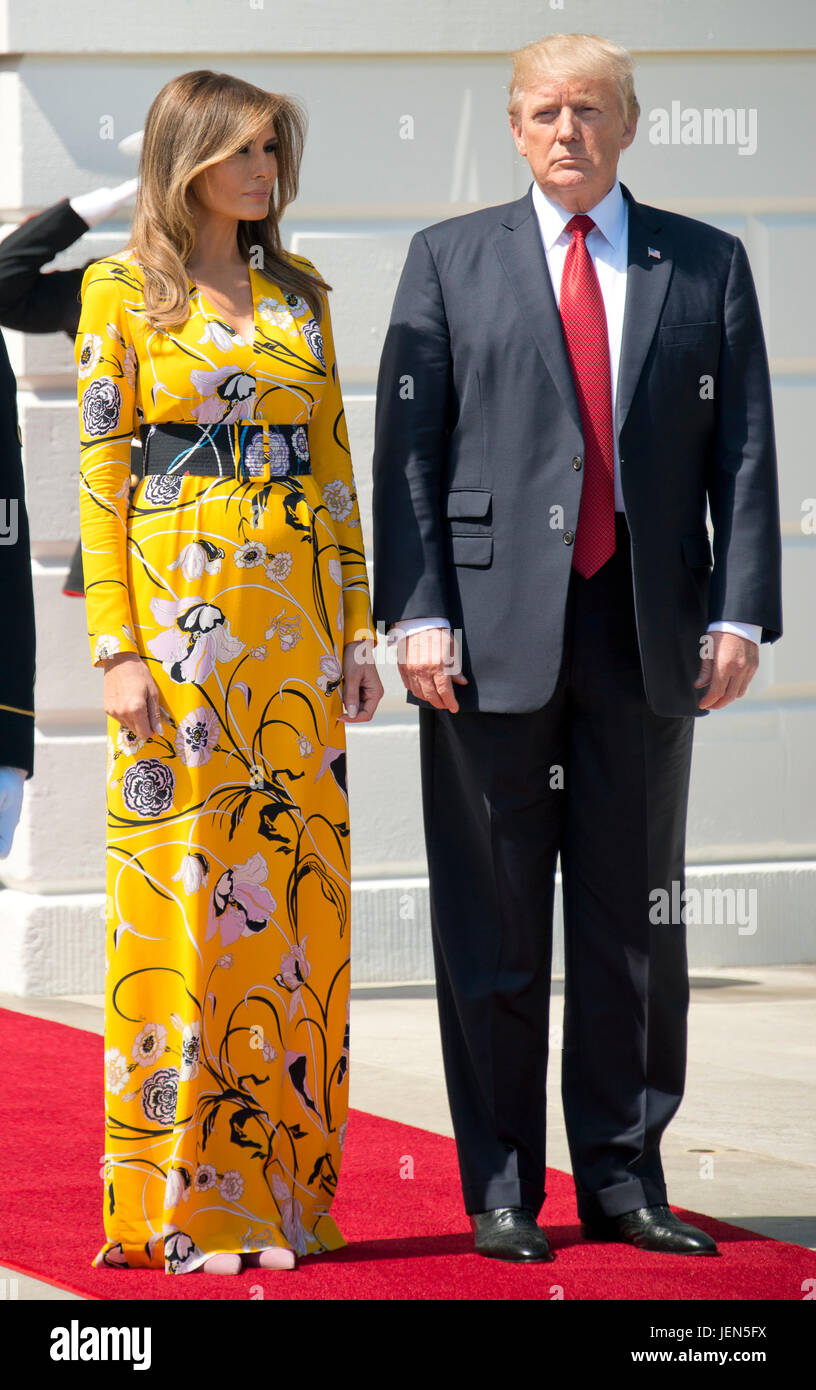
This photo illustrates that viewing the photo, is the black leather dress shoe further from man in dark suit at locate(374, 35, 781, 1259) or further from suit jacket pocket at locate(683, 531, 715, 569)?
suit jacket pocket at locate(683, 531, 715, 569)

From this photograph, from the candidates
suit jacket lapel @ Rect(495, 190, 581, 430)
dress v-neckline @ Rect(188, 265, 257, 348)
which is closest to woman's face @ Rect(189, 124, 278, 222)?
dress v-neckline @ Rect(188, 265, 257, 348)

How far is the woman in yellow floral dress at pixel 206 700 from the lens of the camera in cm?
283

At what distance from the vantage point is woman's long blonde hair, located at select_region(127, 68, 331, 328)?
2.85 meters

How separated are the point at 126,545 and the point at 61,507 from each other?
264cm

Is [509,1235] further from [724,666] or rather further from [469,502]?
[469,502]

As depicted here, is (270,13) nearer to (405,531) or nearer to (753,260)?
(753,260)

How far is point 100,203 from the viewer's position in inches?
200

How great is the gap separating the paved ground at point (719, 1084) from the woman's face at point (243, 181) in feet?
5.50

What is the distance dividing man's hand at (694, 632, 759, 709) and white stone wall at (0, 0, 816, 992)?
8.63 feet

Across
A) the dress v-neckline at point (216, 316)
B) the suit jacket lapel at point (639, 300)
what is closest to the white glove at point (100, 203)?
the dress v-neckline at point (216, 316)

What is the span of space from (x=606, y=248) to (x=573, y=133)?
205 millimetres

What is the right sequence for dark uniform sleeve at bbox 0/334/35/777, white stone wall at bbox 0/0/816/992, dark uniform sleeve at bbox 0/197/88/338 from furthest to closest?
white stone wall at bbox 0/0/816/992 → dark uniform sleeve at bbox 0/197/88/338 → dark uniform sleeve at bbox 0/334/35/777

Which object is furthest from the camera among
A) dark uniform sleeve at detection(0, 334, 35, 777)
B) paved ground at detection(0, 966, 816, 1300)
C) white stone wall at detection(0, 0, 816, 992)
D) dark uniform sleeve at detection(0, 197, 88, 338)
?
white stone wall at detection(0, 0, 816, 992)

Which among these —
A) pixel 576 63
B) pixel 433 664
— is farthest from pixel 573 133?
pixel 433 664
